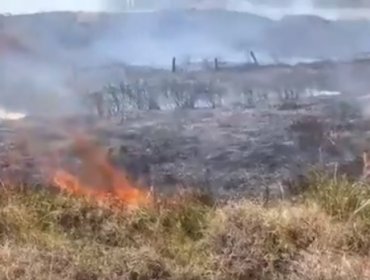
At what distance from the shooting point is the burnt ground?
3207 mm

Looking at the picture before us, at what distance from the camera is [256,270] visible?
2863 millimetres

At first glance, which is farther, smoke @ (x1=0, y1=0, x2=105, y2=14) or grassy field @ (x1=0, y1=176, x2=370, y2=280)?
smoke @ (x1=0, y1=0, x2=105, y2=14)

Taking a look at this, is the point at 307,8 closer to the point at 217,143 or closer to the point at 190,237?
the point at 217,143

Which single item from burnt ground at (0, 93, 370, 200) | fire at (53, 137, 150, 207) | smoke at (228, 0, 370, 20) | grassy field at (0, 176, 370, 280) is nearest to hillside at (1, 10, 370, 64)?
smoke at (228, 0, 370, 20)

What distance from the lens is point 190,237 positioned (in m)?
3.10

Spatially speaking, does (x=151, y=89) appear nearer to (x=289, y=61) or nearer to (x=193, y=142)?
A: (x=193, y=142)

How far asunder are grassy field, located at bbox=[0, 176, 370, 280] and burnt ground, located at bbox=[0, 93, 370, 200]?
9cm

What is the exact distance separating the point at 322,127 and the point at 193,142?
50cm

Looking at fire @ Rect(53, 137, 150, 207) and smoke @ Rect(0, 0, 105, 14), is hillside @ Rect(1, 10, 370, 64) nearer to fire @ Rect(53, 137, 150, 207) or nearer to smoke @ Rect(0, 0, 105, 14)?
smoke @ Rect(0, 0, 105, 14)

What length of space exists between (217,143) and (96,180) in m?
0.50

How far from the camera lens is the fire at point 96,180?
10.7ft

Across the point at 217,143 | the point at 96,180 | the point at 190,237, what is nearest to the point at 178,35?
the point at 217,143

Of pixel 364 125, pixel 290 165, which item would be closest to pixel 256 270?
pixel 290 165

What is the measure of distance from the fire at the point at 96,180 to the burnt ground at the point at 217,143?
4cm
